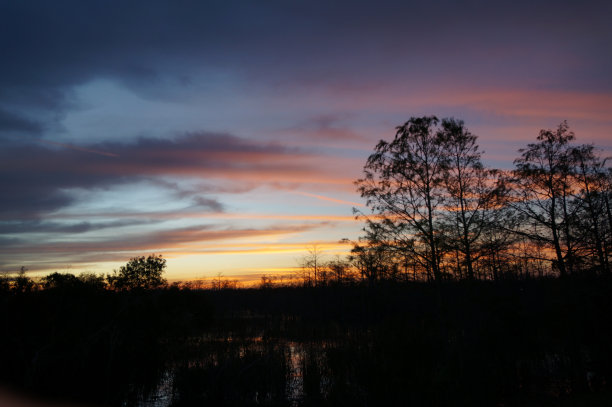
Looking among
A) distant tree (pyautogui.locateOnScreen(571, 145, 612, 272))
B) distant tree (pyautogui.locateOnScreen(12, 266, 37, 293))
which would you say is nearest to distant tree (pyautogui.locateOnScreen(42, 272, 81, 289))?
distant tree (pyautogui.locateOnScreen(12, 266, 37, 293))

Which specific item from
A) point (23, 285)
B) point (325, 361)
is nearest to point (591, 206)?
point (325, 361)

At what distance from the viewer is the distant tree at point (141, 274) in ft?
91.2

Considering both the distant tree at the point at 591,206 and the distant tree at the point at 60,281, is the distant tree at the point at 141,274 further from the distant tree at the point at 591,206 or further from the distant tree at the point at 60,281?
the distant tree at the point at 591,206

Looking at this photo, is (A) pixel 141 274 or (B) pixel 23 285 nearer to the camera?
(B) pixel 23 285

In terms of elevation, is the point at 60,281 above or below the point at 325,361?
above

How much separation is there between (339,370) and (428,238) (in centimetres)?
1055

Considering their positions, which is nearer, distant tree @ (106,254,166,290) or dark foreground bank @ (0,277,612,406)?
dark foreground bank @ (0,277,612,406)

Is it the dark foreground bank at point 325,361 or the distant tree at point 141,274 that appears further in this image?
the distant tree at point 141,274

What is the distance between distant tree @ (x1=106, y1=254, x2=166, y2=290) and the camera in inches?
1094

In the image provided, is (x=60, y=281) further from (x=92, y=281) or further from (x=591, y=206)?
(x=591, y=206)

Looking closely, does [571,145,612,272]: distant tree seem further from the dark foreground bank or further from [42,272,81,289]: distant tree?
[42,272,81,289]: distant tree

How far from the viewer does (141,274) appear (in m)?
29.5

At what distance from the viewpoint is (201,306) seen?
3362cm

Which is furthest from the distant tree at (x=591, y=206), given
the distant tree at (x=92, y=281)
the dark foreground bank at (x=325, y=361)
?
the distant tree at (x=92, y=281)
